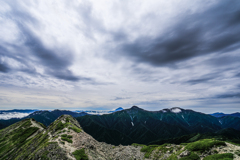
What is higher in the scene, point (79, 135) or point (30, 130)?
point (79, 135)

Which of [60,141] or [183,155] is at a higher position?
[60,141]

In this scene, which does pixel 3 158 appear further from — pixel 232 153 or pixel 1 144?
pixel 232 153

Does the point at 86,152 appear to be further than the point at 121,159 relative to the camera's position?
No

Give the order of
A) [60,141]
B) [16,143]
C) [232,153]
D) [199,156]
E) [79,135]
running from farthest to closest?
[16,143]
[79,135]
[60,141]
[199,156]
[232,153]

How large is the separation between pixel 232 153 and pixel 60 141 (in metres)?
61.1

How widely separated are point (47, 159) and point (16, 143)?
87.5m

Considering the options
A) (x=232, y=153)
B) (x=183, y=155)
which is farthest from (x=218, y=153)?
(x=183, y=155)

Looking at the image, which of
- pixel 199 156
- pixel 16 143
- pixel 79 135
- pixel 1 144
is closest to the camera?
pixel 199 156

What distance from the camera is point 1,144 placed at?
10325 centimetres

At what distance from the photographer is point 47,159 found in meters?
38.3

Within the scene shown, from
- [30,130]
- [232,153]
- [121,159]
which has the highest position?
[232,153]

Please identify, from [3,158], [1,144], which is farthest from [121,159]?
[1,144]

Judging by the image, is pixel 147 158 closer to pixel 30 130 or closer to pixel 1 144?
pixel 30 130

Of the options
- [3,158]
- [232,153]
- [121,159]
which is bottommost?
[3,158]
